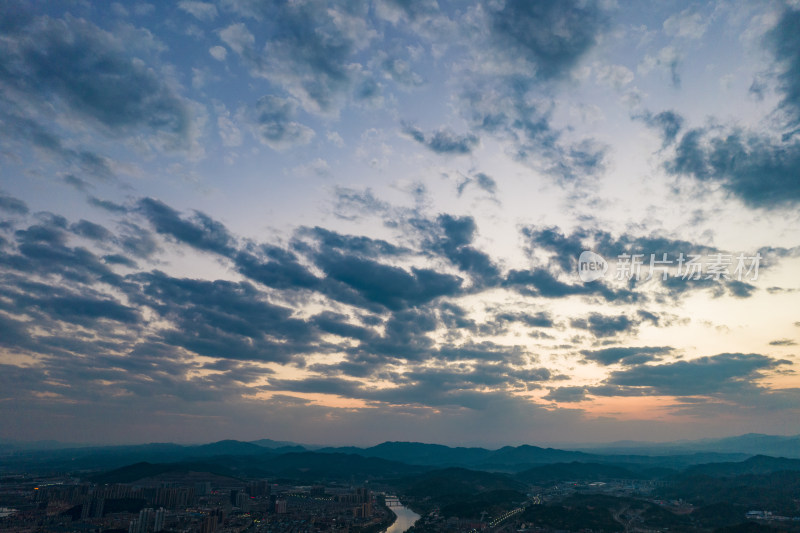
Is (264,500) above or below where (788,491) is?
below

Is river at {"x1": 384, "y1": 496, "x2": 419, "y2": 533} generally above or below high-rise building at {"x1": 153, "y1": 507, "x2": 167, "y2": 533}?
below

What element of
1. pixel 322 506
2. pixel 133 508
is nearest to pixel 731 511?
pixel 322 506

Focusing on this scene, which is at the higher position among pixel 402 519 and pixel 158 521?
pixel 158 521

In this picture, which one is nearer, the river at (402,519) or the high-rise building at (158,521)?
the high-rise building at (158,521)

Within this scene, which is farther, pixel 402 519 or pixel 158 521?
pixel 402 519

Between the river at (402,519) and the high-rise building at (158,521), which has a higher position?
the high-rise building at (158,521)

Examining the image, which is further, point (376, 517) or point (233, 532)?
point (376, 517)

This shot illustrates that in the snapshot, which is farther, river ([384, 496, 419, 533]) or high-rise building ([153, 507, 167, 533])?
river ([384, 496, 419, 533])

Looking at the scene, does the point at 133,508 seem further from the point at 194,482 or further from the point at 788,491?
the point at 788,491
